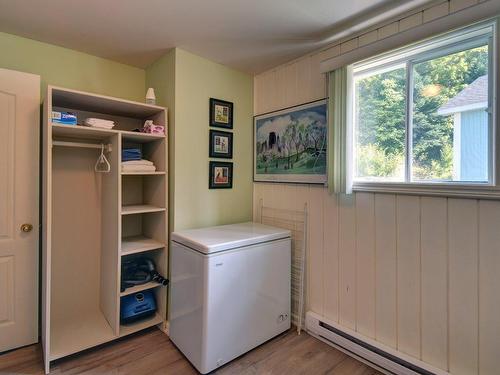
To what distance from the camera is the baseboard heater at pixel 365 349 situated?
162cm

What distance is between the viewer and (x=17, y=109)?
6.33ft

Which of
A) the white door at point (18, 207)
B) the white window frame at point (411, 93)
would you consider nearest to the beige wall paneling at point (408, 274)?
the white window frame at point (411, 93)

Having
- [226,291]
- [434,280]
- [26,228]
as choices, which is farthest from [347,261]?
[26,228]

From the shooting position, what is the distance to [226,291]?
1800 millimetres

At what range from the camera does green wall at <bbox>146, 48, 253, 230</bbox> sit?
86.3 inches

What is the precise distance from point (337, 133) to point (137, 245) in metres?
1.78

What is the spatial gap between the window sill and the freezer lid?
0.74m

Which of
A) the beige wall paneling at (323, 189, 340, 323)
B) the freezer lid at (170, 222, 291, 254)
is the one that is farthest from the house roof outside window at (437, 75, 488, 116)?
the freezer lid at (170, 222, 291, 254)

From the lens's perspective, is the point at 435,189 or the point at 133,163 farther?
the point at 133,163

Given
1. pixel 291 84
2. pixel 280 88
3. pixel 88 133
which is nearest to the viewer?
pixel 88 133

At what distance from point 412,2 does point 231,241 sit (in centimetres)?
181

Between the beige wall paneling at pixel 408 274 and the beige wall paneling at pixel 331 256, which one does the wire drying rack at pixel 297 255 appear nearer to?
the beige wall paneling at pixel 331 256

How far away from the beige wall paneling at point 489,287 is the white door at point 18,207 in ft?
9.47

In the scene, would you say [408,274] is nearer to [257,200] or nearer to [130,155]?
[257,200]
